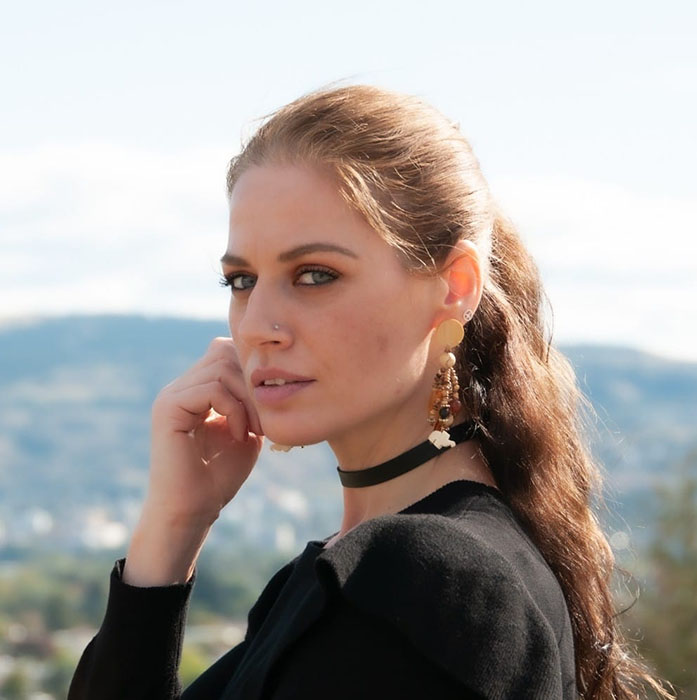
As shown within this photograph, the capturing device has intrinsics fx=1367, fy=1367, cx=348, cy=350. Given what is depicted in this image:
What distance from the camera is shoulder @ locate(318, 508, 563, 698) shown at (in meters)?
2.22

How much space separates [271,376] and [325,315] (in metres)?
0.20

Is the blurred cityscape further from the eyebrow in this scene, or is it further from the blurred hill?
the eyebrow

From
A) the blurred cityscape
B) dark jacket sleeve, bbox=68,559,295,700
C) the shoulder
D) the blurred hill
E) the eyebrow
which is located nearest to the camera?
the shoulder

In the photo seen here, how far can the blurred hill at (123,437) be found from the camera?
486 ft

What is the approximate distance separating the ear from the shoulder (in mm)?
546

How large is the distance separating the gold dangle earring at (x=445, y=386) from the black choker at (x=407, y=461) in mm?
20

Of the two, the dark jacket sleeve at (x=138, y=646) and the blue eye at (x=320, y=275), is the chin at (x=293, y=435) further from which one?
the dark jacket sleeve at (x=138, y=646)

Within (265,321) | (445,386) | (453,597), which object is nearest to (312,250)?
(265,321)

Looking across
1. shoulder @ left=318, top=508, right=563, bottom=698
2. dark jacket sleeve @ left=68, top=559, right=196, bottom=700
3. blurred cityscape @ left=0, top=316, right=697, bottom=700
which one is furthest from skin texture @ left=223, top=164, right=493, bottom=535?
blurred cityscape @ left=0, top=316, right=697, bottom=700

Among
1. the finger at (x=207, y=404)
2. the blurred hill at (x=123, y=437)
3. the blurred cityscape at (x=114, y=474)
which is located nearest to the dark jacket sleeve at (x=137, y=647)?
the finger at (x=207, y=404)

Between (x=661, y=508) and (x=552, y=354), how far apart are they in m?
11.7

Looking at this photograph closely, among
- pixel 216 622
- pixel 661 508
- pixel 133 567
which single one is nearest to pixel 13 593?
pixel 216 622

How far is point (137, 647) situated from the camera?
10.4ft

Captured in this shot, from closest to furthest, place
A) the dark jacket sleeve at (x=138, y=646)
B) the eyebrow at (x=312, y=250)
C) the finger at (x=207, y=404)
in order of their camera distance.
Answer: the eyebrow at (x=312, y=250), the dark jacket sleeve at (x=138, y=646), the finger at (x=207, y=404)
